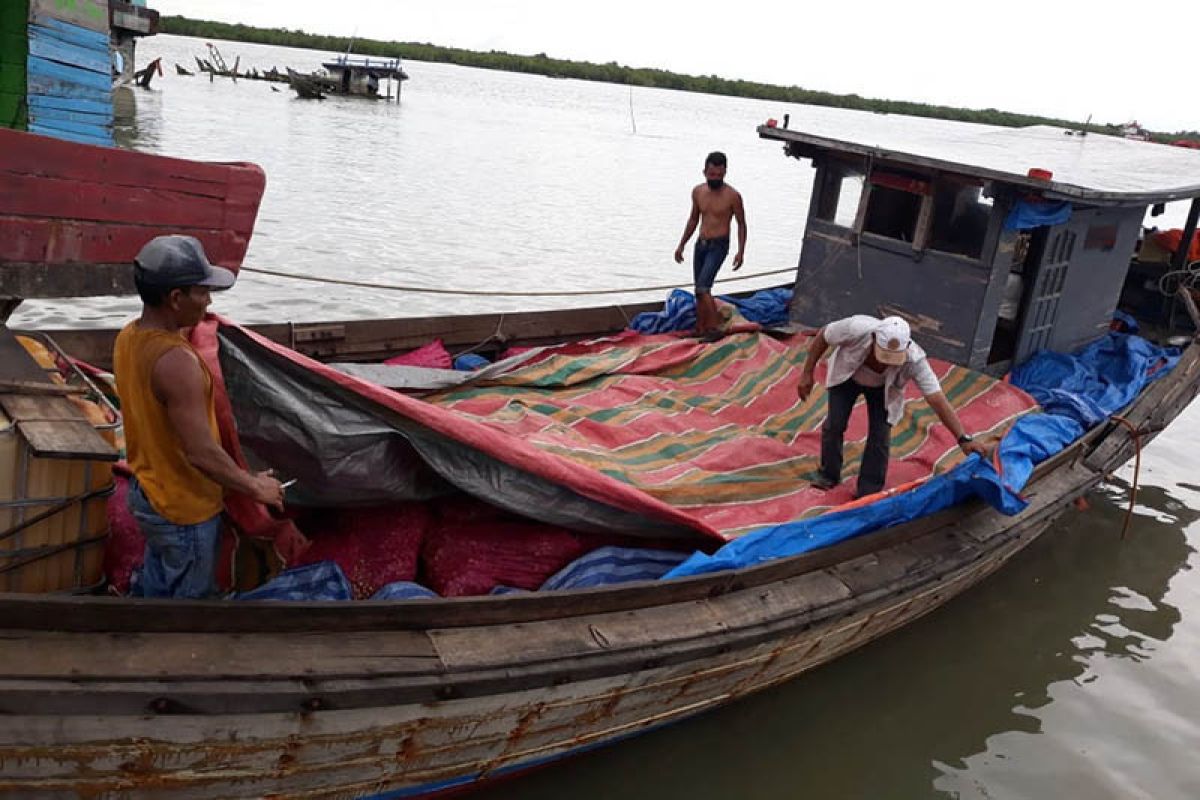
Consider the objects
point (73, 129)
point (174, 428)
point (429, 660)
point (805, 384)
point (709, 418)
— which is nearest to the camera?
point (174, 428)

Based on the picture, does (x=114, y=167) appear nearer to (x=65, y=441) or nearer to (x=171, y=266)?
(x=65, y=441)

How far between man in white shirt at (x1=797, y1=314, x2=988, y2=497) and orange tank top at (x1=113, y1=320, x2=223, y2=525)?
11.2 ft

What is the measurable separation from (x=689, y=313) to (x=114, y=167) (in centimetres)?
491

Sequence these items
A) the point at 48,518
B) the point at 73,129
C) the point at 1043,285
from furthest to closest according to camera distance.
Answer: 1. the point at 73,129
2. the point at 1043,285
3. the point at 48,518

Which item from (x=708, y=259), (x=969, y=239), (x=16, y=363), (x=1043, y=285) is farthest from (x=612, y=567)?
(x=969, y=239)

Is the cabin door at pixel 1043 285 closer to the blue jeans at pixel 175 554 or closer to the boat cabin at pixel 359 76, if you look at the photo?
the blue jeans at pixel 175 554

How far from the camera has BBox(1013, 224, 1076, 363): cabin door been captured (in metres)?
7.08

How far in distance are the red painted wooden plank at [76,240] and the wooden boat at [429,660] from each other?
6.9 inches

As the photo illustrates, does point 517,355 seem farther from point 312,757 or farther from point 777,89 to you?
point 777,89

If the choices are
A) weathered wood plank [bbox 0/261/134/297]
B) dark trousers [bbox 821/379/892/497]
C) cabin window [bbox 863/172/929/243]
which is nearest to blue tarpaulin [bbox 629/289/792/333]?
cabin window [bbox 863/172/929/243]

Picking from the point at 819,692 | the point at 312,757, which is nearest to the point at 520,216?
the point at 819,692

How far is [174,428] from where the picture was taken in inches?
112

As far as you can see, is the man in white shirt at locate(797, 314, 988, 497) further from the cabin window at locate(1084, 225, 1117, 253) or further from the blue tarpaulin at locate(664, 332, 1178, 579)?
the cabin window at locate(1084, 225, 1117, 253)

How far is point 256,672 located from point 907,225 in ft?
20.6
